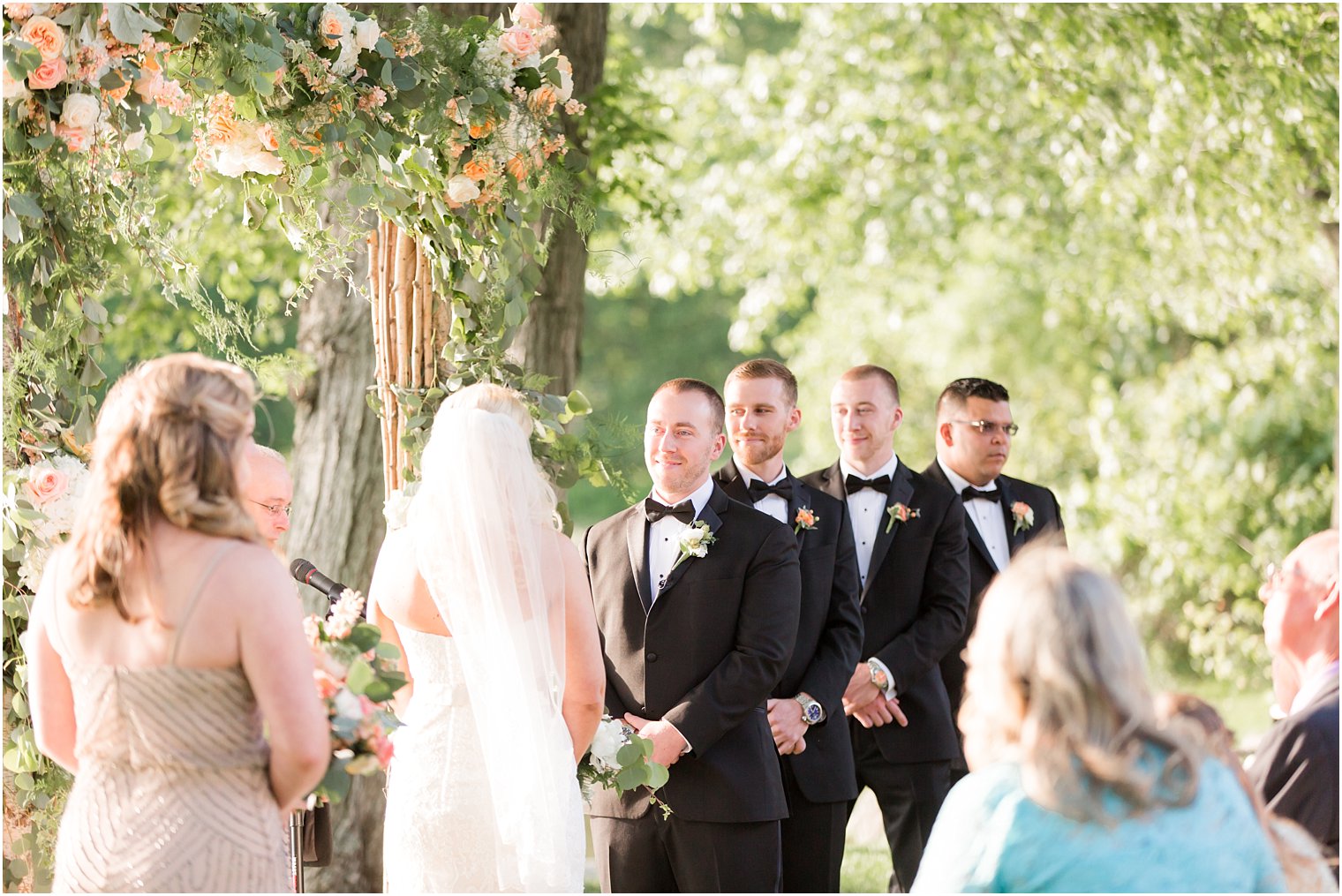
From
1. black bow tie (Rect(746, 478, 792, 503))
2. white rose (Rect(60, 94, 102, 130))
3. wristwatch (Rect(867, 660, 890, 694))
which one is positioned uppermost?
white rose (Rect(60, 94, 102, 130))

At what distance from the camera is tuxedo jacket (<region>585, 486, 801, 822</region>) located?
4.22 metres

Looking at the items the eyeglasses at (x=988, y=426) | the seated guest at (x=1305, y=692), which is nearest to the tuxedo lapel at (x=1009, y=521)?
the eyeglasses at (x=988, y=426)

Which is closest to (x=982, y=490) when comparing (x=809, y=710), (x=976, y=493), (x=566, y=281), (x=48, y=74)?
(x=976, y=493)

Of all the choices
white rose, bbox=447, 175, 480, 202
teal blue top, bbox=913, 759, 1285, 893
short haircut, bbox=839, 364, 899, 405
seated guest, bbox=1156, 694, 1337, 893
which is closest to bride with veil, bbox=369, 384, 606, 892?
white rose, bbox=447, 175, 480, 202

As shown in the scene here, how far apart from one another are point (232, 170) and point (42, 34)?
81 centimetres

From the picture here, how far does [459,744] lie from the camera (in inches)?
140

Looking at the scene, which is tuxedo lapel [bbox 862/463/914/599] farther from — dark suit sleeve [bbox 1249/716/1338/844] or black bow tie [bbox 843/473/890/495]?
dark suit sleeve [bbox 1249/716/1338/844]

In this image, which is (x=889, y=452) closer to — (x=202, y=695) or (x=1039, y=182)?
(x=202, y=695)

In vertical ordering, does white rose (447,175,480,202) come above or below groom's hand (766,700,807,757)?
above

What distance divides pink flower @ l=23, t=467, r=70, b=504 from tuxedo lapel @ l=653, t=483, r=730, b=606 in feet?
5.63

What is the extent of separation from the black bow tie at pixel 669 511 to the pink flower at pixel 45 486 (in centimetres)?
170

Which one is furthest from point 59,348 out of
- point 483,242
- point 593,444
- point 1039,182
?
point 1039,182

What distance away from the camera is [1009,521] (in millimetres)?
5688

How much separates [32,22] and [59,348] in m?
0.83
